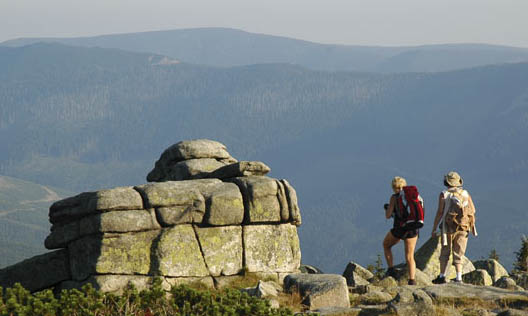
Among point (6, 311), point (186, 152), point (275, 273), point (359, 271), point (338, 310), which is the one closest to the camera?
point (6, 311)

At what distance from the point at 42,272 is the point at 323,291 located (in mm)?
11388

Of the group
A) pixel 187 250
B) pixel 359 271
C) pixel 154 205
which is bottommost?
pixel 359 271

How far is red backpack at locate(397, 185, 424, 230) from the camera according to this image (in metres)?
22.3

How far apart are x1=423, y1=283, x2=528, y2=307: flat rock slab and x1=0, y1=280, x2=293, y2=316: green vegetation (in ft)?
22.0

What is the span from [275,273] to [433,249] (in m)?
8.38

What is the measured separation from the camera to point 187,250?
24.2 metres

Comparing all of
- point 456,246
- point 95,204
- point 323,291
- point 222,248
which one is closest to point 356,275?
point 456,246

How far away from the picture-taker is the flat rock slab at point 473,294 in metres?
19.0

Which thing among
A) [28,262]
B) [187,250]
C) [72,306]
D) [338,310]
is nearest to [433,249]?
[187,250]

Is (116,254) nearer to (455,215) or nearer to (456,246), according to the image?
(455,215)

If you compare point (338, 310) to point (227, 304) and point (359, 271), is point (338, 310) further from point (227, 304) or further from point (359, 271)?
point (359, 271)

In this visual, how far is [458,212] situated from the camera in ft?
73.8

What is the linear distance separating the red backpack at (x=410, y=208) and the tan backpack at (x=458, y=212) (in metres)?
0.94

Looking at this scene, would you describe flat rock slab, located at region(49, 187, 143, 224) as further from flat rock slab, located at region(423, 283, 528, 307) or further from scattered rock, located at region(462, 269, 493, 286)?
scattered rock, located at region(462, 269, 493, 286)
